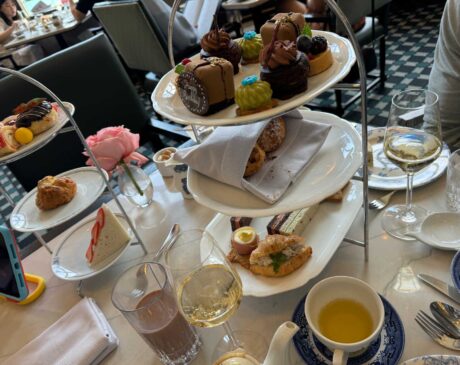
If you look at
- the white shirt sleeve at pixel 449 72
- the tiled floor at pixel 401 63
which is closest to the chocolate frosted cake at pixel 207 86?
the white shirt sleeve at pixel 449 72

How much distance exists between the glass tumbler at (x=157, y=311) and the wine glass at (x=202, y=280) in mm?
27

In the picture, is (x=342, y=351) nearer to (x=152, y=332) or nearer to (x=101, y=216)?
(x=152, y=332)

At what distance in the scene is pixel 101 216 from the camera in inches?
32.3

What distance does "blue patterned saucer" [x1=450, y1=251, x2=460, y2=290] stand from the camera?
616 mm

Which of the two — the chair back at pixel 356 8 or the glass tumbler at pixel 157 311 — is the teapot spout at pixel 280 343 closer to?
the glass tumbler at pixel 157 311

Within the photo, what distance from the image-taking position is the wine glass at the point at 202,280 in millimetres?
553

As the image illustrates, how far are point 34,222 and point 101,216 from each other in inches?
7.0

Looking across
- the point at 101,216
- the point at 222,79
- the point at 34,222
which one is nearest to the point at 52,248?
the point at 34,222

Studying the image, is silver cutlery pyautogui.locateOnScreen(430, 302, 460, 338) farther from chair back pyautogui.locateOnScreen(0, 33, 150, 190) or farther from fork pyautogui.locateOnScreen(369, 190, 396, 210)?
chair back pyautogui.locateOnScreen(0, 33, 150, 190)

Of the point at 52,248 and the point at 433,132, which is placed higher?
the point at 433,132

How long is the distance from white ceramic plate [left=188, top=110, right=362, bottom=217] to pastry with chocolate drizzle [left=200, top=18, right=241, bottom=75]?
0.71 feet

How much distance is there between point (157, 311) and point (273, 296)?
229mm

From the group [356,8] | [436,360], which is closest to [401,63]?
[356,8]

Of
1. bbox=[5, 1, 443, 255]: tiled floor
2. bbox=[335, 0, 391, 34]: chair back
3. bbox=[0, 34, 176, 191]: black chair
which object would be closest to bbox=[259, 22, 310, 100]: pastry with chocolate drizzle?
bbox=[0, 34, 176, 191]: black chair
